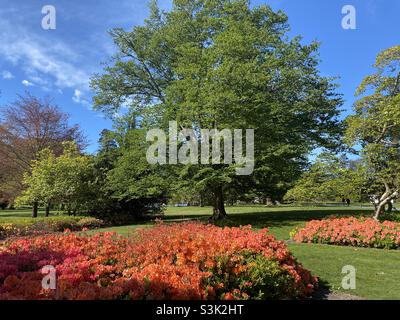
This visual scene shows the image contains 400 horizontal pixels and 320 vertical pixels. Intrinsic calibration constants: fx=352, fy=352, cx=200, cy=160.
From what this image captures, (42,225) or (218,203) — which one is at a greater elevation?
(218,203)

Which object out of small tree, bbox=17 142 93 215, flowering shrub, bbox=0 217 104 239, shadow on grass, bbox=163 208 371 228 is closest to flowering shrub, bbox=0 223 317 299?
flowering shrub, bbox=0 217 104 239

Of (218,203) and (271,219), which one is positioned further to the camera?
(218,203)

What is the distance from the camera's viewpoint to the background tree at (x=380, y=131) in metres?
14.7

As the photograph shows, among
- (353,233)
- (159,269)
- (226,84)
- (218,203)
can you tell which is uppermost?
(226,84)

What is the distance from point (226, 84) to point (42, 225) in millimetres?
11838

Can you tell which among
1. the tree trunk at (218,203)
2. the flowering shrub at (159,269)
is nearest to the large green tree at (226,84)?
the tree trunk at (218,203)

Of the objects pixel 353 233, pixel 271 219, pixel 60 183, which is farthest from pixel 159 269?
pixel 60 183

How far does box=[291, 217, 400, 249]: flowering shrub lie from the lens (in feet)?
38.9

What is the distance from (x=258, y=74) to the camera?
18531 millimetres

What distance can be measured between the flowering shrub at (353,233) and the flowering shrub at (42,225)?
37.0 ft

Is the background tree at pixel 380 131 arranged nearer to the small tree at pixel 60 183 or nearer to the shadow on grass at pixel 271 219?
the shadow on grass at pixel 271 219

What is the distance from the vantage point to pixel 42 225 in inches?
706

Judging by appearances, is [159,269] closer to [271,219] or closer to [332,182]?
[332,182]

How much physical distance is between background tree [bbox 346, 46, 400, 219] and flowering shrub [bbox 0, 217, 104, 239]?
1411 cm
